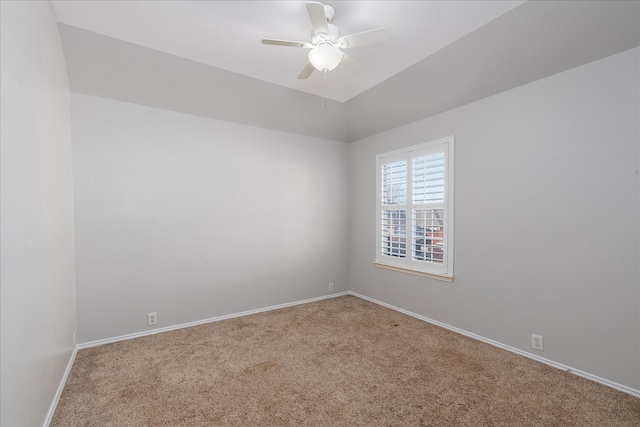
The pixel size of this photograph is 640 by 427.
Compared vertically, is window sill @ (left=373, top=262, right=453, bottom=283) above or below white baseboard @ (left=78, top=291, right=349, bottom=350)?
above

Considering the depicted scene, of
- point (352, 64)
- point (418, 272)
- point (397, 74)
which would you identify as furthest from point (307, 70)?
point (418, 272)

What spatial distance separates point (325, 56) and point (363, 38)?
280 mm

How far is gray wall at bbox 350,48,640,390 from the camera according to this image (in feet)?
6.91

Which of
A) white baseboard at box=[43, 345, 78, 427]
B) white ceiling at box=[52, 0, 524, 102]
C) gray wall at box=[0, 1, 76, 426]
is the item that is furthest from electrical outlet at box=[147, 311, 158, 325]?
white ceiling at box=[52, 0, 524, 102]

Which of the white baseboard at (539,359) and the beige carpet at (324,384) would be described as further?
the white baseboard at (539,359)

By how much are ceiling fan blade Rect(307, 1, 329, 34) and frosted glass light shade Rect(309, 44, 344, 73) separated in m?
0.10

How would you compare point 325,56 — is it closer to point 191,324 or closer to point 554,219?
point 554,219

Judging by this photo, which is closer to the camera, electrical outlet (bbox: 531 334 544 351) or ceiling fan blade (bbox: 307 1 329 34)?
ceiling fan blade (bbox: 307 1 329 34)

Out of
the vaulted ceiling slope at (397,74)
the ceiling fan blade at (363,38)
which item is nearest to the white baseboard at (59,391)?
the vaulted ceiling slope at (397,74)

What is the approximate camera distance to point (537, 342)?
252 cm

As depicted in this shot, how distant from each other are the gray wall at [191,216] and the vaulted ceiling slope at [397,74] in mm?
255

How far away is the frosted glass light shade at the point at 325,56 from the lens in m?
1.99

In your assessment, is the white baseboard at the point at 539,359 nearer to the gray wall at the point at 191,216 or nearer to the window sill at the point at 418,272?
the window sill at the point at 418,272

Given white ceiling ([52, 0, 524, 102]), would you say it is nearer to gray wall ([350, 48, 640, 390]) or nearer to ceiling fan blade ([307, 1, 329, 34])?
ceiling fan blade ([307, 1, 329, 34])
